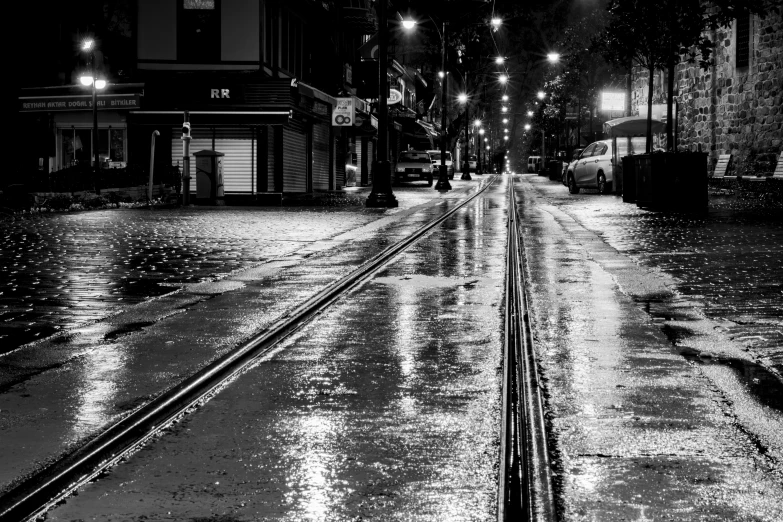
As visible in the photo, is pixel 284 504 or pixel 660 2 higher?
pixel 660 2

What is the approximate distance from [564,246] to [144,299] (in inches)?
281

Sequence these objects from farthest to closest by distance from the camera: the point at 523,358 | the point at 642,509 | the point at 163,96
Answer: the point at 163,96 → the point at 523,358 → the point at 642,509

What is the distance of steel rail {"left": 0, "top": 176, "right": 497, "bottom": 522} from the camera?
12.8 ft

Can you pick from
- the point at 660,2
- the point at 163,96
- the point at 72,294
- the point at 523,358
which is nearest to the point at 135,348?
the point at 523,358

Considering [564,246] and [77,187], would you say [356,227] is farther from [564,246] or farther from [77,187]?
[77,187]

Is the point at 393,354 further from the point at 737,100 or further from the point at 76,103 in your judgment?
the point at 76,103

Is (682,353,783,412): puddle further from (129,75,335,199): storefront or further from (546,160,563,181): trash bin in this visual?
(546,160,563,181): trash bin

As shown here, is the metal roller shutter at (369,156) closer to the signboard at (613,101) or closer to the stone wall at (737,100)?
the signboard at (613,101)

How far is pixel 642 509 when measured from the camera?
12.4 feet

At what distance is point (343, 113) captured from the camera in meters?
43.6

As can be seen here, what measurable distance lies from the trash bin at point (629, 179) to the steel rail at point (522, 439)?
19696mm

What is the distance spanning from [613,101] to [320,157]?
17261 mm

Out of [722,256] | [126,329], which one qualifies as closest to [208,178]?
[722,256]

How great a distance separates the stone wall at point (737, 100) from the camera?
103ft
